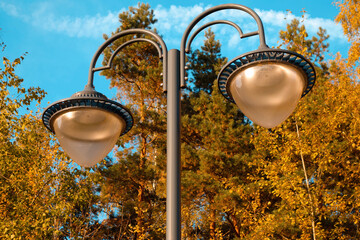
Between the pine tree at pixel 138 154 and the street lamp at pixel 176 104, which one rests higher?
the pine tree at pixel 138 154

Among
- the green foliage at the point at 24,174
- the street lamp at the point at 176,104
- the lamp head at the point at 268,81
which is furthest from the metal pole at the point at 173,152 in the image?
the green foliage at the point at 24,174

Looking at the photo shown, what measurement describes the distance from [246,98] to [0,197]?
8.19 metres

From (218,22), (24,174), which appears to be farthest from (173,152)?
(24,174)

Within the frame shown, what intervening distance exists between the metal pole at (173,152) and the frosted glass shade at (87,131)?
48 centimetres

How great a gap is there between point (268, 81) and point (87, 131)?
1.29m

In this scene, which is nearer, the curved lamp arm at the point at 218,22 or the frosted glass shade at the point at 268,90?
the frosted glass shade at the point at 268,90

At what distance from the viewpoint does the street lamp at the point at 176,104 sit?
2.41 metres

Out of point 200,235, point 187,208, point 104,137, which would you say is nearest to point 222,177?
point 187,208

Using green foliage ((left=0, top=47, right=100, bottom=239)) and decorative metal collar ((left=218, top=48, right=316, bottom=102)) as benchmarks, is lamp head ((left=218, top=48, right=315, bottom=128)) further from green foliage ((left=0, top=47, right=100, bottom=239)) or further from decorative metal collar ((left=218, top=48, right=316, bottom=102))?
green foliage ((left=0, top=47, right=100, bottom=239))

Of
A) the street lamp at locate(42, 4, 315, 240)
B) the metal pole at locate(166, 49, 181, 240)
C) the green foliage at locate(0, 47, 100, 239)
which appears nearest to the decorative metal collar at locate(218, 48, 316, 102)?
the street lamp at locate(42, 4, 315, 240)

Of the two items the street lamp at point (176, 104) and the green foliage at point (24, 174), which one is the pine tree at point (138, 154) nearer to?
the green foliage at point (24, 174)

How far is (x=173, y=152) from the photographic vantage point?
2363 mm

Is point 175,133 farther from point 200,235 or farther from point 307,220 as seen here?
point 200,235

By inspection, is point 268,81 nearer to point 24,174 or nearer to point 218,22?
point 218,22
